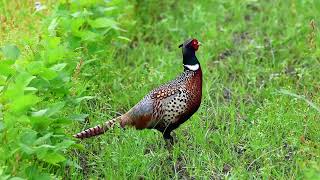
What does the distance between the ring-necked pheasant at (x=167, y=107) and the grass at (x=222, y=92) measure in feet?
0.37

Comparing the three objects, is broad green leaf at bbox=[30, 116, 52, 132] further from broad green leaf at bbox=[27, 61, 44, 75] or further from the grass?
the grass

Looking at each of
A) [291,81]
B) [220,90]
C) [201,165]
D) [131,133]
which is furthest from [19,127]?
[291,81]

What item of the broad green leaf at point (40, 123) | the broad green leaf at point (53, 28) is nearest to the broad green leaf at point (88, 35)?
the broad green leaf at point (53, 28)

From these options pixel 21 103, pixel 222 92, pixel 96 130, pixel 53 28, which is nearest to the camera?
pixel 21 103

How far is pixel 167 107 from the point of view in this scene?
5602mm

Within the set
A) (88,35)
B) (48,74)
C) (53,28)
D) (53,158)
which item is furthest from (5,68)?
(88,35)

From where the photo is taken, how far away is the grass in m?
5.44

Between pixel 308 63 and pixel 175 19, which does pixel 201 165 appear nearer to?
pixel 308 63

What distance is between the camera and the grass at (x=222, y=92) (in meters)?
5.44

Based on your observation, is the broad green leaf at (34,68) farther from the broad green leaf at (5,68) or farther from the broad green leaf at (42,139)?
the broad green leaf at (42,139)

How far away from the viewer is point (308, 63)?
24.3 feet

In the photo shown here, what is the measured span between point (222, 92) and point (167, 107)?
1.47 m

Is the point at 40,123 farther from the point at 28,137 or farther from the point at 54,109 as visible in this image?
the point at 28,137

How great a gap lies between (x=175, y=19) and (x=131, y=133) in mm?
3402
